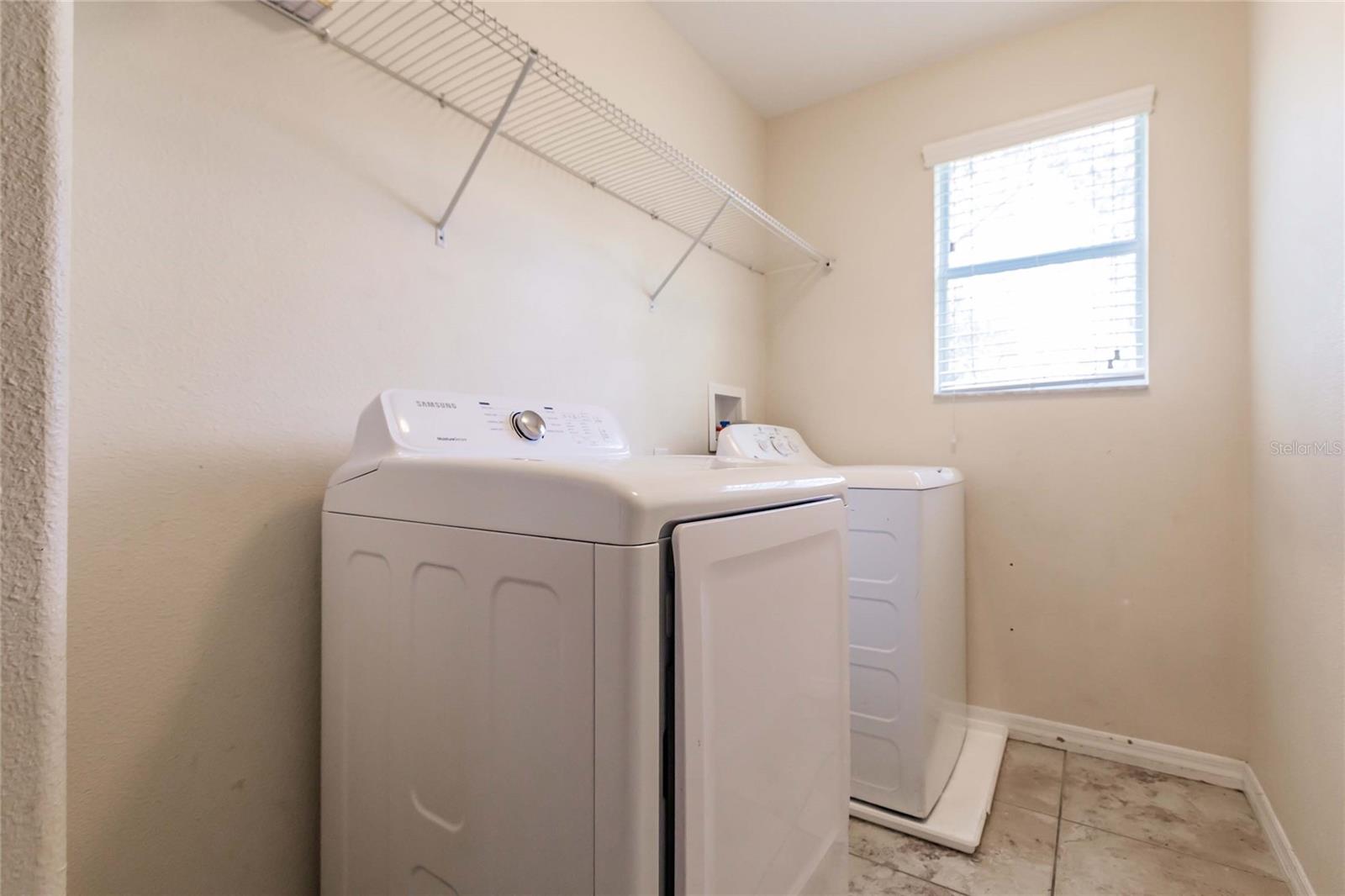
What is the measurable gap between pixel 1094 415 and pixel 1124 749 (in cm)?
115

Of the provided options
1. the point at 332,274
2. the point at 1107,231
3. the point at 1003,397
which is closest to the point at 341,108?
the point at 332,274

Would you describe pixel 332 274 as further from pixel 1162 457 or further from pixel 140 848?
pixel 1162 457

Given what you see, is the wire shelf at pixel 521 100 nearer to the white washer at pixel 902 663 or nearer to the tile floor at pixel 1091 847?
the white washer at pixel 902 663

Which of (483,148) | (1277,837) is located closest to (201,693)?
(483,148)

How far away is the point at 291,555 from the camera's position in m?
1.07

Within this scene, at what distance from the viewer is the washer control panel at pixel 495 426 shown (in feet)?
3.37

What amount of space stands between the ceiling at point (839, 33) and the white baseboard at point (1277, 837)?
2.59m

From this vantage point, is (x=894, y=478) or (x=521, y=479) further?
(x=894, y=478)

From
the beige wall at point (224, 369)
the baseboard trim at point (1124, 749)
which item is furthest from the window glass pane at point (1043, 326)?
the beige wall at point (224, 369)

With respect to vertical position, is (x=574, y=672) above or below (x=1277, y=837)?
above

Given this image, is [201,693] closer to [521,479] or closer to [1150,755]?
[521,479]

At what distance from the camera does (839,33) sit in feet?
7.12

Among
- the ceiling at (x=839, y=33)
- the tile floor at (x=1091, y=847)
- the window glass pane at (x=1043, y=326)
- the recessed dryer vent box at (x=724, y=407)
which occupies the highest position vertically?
the ceiling at (x=839, y=33)

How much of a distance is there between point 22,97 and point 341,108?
98 cm
